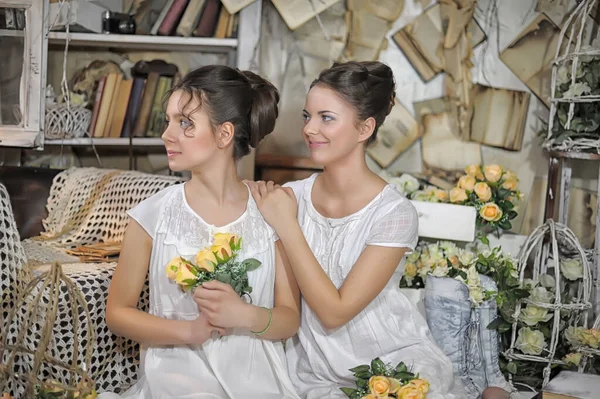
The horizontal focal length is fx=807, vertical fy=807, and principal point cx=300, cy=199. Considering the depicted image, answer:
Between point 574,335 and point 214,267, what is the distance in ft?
5.68

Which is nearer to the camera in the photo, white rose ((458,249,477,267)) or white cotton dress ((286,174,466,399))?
white cotton dress ((286,174,466,399))

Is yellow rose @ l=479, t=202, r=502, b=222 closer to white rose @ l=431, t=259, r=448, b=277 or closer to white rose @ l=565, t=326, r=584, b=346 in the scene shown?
white rose @ l=431, t=259, r=448, b=277

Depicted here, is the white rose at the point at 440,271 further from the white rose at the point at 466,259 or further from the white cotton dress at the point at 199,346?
the white cotton dress at the point at 199,346

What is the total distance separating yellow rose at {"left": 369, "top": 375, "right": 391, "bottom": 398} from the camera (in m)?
2.09

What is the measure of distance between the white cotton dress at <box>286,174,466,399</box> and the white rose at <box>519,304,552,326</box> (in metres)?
0.81

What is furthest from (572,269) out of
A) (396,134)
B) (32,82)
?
(32,82)

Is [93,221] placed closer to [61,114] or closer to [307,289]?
[61,114]

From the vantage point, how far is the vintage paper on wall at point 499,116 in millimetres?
3904

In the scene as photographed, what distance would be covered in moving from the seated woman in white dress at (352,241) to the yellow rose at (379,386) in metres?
0.19

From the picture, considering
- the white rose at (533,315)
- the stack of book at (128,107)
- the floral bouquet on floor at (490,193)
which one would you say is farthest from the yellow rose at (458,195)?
the stack of book at (128,107)

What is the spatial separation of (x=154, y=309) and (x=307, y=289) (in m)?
0.42

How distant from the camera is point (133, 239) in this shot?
2.18 m

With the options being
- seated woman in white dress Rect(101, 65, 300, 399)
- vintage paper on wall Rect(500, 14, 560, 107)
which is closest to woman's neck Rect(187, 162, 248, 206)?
seated woman in white dress Rect(101, 65, 300, 399)

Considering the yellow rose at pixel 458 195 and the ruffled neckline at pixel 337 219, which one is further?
the yellow rose at pixel 458 195
